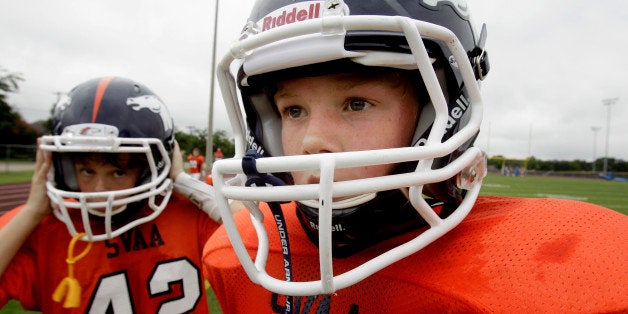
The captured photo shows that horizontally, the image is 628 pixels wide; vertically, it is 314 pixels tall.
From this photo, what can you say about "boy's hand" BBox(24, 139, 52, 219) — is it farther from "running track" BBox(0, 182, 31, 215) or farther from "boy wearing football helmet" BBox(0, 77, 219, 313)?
"running track" BBox(0, 182, 31, 215)

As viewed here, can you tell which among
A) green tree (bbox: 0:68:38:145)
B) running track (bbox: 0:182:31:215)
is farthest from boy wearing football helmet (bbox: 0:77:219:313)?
green tree (bbox: 0:68:38:145)

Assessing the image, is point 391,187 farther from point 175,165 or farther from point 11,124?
point 11,124

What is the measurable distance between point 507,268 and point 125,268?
1547mm

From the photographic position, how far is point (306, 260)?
3.25 feet

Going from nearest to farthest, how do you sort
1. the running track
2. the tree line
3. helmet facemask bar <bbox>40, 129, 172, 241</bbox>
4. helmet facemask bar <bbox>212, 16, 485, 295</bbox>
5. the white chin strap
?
1. helmet facemask bar <bbox>212, 16, 485, 295</bbox>
2. the white chin strap
3. helmet facemask bar <bbox>40, 129, 172, 241</bbox>
4. the running track
5. the tree line

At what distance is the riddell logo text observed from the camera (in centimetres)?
82

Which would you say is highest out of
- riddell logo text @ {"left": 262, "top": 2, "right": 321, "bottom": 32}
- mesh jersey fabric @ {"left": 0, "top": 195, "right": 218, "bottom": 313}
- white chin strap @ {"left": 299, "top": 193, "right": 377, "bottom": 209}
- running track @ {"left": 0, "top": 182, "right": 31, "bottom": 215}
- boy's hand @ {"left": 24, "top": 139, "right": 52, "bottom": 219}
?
riddell logo text @ {"left": 262, "top": 2, "right": 321, "bottom": 32}

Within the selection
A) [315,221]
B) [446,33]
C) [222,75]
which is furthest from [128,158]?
[446,33]

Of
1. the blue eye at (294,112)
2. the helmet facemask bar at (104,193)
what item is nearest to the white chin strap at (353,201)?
the blue eye at (294,112)

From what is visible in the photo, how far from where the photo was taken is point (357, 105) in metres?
0.87

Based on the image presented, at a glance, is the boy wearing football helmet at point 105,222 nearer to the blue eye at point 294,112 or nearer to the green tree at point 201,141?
the blue eye at point 294,112

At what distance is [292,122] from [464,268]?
1.78 ft

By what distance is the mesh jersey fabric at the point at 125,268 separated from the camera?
1.54 metres

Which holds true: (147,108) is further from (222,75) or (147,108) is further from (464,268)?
(464,268)
